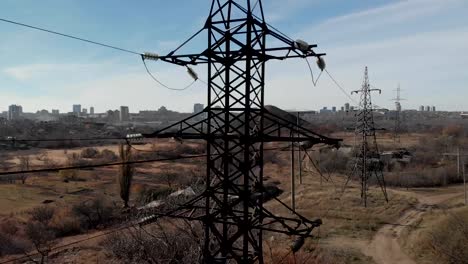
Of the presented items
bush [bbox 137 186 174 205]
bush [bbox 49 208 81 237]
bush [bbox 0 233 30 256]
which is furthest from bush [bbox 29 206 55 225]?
bush [bbox 137 186 174 205]

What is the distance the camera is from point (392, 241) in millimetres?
20641

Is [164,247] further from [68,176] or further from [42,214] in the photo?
[68,176]

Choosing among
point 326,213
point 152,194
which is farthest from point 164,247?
point 152,194

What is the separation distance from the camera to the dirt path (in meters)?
18.5

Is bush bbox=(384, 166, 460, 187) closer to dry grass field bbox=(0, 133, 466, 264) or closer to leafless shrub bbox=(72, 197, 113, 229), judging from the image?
dry grass field bbox=(0, 133, 466, 264)

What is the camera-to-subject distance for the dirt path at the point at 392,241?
60.7 feet

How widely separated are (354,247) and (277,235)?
3916mm

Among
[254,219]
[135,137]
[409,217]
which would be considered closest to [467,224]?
[409,217]

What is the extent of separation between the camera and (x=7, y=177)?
41844mm

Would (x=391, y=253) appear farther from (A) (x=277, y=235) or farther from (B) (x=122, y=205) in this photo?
(B) (x=122, y=205)

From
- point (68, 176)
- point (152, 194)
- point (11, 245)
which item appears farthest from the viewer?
point (68, 176)

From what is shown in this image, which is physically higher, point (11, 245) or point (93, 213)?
point (93, 213)

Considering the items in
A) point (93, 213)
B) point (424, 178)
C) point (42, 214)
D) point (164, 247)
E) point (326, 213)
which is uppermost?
point (164, 247)

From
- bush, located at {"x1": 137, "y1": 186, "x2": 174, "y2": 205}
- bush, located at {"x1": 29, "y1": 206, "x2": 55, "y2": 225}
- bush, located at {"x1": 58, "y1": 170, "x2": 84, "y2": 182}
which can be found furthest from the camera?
bush, located at {"x1": 58, "y1": 170, "x2": 84, "y2": 182}
